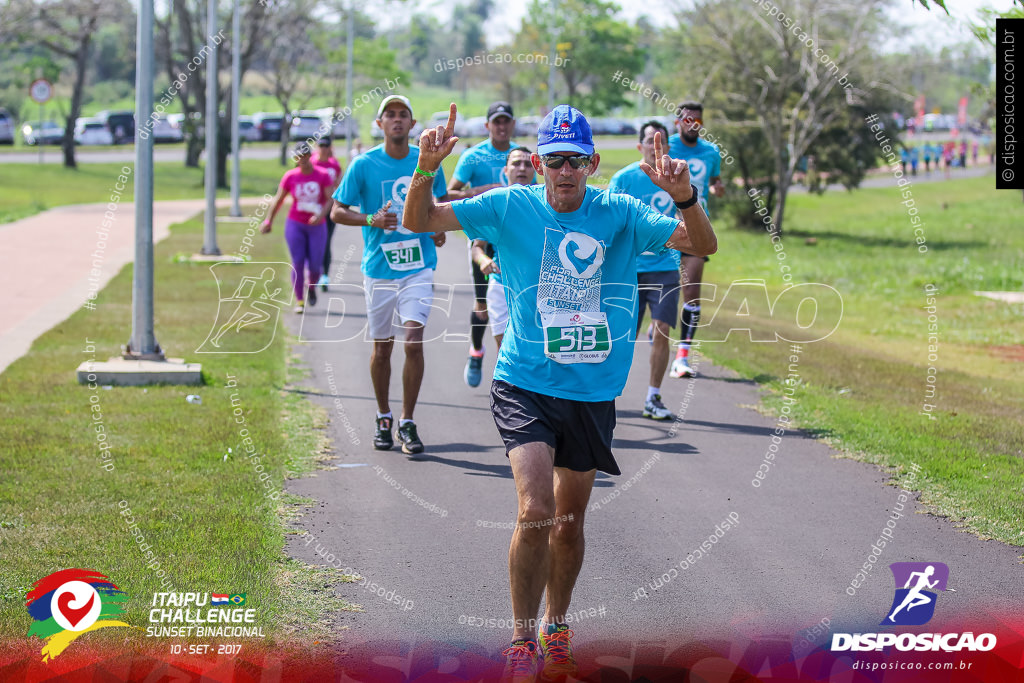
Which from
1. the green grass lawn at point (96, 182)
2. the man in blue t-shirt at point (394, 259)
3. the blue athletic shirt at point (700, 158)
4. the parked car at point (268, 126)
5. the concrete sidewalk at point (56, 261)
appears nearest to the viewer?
the man in blue t-shirt at point (394, 259)

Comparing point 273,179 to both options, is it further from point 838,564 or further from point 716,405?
point 838,564

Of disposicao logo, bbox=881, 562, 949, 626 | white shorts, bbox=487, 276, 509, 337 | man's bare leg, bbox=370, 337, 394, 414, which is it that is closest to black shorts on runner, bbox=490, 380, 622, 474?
disposicao logo, bbox=881, 562, 949, 626

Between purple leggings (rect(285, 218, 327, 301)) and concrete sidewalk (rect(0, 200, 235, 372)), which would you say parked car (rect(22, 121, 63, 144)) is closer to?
concrete sidewalk (rect(0, 200, 235, 372))

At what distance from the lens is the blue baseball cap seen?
449cm

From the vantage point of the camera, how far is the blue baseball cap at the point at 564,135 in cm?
449

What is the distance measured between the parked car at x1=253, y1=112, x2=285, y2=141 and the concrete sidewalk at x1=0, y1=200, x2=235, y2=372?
33724mm

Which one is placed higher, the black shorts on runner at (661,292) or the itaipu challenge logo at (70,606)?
the black shorts on runner at (661,292)

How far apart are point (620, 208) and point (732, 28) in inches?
892

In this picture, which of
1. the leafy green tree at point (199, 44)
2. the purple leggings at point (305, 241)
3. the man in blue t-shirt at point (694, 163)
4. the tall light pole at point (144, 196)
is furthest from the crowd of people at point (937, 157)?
the tall light pole at point (144, 196)

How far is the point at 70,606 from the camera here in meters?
4.76

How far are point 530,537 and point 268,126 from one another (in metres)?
63.6

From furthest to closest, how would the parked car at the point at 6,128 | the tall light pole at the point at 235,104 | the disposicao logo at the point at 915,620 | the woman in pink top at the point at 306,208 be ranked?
the parked car at the point at 6,128 → the tall light pole at the point at 235,104 → the woman in pink top at the point at 306,208 → the disposicao logo at the point at 915,620

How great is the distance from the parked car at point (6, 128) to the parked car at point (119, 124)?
16.7ft

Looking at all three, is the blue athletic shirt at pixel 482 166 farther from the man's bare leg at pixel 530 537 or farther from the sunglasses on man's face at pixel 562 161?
the man's bare leg at pixel 530 537
